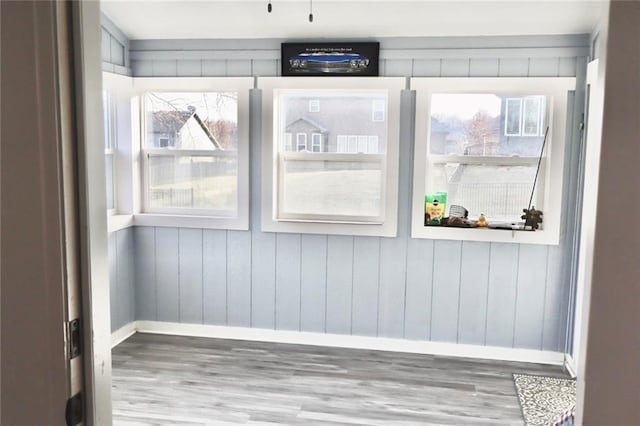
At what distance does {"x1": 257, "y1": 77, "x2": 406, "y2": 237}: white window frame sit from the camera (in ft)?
13.2

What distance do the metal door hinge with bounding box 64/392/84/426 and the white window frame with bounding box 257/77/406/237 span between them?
3.20m

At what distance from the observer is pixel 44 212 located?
3.06 ft

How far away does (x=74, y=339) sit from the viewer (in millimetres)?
988

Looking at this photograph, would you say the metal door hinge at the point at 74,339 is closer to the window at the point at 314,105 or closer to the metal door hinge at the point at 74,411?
the metal door hinge at the point at 74,411

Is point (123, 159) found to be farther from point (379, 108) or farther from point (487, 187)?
point (487, 187)

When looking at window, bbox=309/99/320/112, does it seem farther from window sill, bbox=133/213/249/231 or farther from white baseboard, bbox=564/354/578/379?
white baseboard, bbox=564/354/578/379

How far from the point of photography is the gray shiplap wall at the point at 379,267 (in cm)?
391

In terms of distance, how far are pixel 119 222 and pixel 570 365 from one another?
3.41 meters

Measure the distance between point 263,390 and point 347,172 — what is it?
1.68 m

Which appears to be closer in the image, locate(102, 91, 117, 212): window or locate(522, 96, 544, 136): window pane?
locate(522, 96, 544, 136): window pane

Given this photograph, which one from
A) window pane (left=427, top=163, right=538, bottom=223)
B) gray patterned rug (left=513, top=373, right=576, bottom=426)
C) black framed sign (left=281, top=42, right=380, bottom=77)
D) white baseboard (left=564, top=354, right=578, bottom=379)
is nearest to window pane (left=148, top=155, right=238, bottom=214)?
black framed sign (left=281, top=42, right=380, bottom=77)

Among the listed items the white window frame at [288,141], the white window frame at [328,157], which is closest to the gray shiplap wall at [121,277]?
the white window frame at [328,157]

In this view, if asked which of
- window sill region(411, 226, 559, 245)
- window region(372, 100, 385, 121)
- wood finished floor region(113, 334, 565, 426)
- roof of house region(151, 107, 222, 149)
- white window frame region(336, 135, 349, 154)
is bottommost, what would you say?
wood finished floor region(113, 334, 565, 426)

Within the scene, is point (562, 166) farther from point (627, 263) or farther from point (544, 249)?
point (627, 263)
